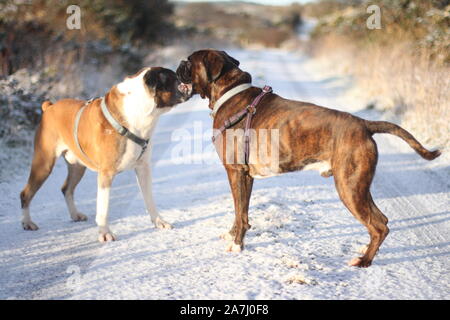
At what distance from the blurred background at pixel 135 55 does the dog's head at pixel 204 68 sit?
3.93 m

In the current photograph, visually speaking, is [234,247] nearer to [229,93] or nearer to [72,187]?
[229,93]

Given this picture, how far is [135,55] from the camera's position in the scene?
46.0 ft

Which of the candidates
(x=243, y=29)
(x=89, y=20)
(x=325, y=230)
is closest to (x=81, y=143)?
(x=325, y=230)

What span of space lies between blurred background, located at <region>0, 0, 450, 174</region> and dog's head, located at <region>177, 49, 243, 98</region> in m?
3.93

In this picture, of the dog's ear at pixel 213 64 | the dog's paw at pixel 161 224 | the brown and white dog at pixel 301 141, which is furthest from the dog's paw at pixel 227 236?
the dog's ear at pixel 213 64

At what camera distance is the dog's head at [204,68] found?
382 centimetres

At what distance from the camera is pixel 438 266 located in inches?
135

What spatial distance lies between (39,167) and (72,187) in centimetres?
45

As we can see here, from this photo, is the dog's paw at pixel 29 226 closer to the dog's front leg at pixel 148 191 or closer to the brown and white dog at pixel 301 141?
the dog's front leg at pixel 148 191

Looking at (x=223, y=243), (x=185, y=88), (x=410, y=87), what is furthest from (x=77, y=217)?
(x=410, y=87)

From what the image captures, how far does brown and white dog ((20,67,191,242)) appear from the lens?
12.9 feet
